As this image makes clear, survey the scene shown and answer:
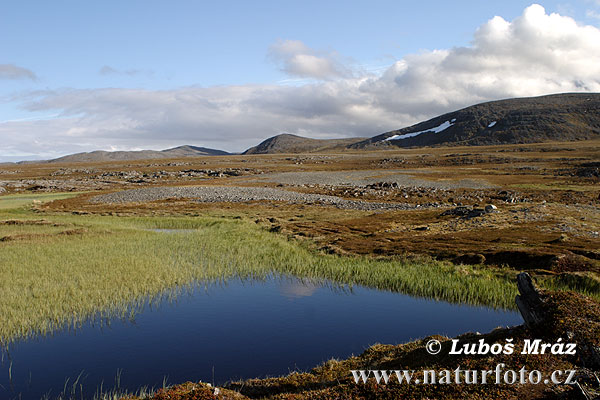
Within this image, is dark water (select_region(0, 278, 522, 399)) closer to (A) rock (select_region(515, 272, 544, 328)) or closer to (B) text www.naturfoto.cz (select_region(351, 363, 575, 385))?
(B) text www.naturfoto.cz (select_region(351, 363, 575, 385))

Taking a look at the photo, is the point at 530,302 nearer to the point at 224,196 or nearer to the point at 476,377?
the point at 476,377

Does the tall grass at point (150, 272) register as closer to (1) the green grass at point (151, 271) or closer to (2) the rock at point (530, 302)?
(1) the green grass at point (151, 271)

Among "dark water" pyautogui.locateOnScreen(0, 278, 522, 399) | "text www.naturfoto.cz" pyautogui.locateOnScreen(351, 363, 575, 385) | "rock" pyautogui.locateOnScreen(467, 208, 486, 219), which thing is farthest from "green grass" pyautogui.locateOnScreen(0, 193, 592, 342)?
"rock" pyautogui.locateOnScreen(467, 208, 486, 219)

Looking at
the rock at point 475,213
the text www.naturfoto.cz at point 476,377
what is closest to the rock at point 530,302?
the text www.naturfoto.cz at point 476,377

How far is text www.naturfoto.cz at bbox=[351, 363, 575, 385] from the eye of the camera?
5.97m

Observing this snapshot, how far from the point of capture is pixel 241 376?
390 inches

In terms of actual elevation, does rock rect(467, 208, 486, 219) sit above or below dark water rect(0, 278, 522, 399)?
above

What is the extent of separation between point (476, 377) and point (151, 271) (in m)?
16.0

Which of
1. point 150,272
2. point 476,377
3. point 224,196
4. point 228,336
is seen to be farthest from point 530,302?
point 224,196

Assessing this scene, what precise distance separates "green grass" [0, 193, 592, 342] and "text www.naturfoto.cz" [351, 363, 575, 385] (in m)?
9.43

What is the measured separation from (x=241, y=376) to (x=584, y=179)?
7176 cm

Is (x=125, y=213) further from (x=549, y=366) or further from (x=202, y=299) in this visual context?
(x=549, y=366)

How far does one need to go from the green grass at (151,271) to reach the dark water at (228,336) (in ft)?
3.46

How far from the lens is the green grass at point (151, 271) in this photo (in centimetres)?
1413
